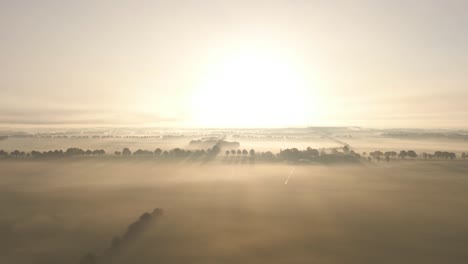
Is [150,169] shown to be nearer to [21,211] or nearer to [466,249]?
[21,211]

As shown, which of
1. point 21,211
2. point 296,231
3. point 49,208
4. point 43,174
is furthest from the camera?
point 43,174

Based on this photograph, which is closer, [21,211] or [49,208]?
[21,211]

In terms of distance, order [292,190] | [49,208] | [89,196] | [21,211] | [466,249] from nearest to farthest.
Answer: [466,249], [21,211], [49,208], [89,196], [292,190]

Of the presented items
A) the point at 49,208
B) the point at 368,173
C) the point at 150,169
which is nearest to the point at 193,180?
the point at 150,169

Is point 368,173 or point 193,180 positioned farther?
point 368,173

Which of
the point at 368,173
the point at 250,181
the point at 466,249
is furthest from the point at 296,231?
the point at 368,173

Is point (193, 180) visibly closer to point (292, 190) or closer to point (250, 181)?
point (250, 181)
